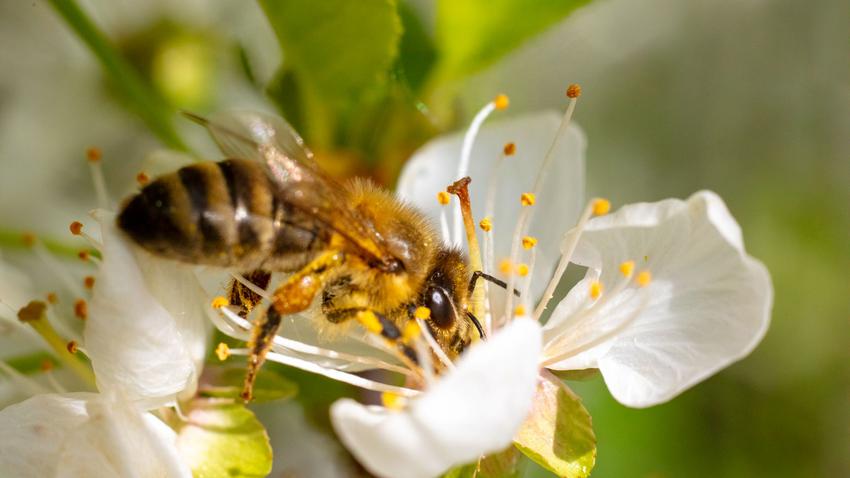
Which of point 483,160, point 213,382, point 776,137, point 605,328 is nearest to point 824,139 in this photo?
point 776,137

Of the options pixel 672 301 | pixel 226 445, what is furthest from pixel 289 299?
pixel 672 301

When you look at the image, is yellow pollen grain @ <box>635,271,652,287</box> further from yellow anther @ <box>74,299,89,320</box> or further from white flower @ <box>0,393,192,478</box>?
yellow anther @ <box>74,299,89,320</box>

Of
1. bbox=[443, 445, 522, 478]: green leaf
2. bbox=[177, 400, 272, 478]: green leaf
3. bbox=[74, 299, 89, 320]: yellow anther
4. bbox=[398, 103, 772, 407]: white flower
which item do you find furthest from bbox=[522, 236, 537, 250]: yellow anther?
bbox=[74, 299, 89, 320]: yellow anther

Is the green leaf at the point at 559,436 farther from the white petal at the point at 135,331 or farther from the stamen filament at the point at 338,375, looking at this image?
the white petal at the point at 135,331

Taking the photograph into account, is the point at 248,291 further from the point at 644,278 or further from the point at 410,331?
the point at 644,278

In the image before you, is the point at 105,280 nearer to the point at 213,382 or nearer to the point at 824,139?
the point at 213,382
